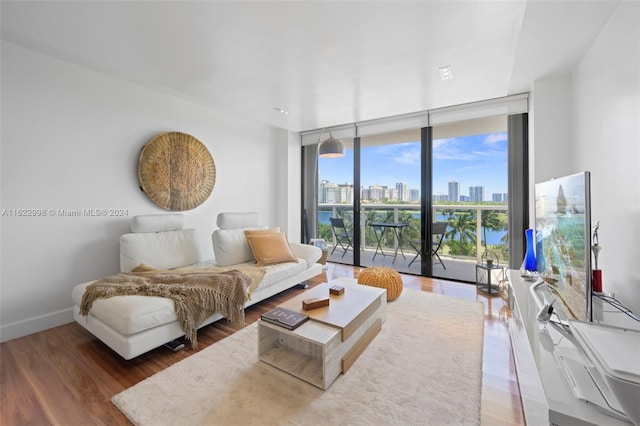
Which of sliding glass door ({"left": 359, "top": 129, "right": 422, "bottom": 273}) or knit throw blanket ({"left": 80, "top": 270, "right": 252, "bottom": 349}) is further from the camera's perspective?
sliding glass door ({"left": 359, "top": 129, "right": 422, "bottom": 273})

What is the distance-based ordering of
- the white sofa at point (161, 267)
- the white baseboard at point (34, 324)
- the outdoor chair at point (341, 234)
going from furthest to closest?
1. the outdoor chair at point (341, 234)
2. the white baseboard at point (34, 324)
3. the white sofa at point (161, 267)

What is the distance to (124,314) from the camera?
173 centimetres

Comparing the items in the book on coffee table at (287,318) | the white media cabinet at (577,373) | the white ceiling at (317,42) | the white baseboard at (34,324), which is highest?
the white ceiling at (317,42)

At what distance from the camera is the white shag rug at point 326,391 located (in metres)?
1.37

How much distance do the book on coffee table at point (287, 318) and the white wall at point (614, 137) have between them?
1.98m

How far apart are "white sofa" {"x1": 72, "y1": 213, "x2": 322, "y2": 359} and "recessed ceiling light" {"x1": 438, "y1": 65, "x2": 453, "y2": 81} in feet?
8.09

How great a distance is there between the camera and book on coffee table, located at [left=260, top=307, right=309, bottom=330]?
5.44 ft

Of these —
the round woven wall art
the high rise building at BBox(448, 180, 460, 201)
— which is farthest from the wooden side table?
the round woven wall art

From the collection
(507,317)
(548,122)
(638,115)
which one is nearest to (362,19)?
(638,115)

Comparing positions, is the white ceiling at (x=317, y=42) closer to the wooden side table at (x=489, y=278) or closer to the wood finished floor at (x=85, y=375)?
the wooden side table at (x=489, y=278)

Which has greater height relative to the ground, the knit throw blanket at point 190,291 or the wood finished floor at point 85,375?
the knit throw blanket at point 190,291

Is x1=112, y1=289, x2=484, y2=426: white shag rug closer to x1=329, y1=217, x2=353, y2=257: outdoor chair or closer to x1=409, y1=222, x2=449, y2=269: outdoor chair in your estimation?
x1=409, y1=222, x2=449, y2=269: outdoor chair

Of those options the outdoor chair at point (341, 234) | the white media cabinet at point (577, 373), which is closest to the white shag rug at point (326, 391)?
the white media cabinet at point (577, 373)

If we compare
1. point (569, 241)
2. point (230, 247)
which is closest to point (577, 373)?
point (569, 241)
